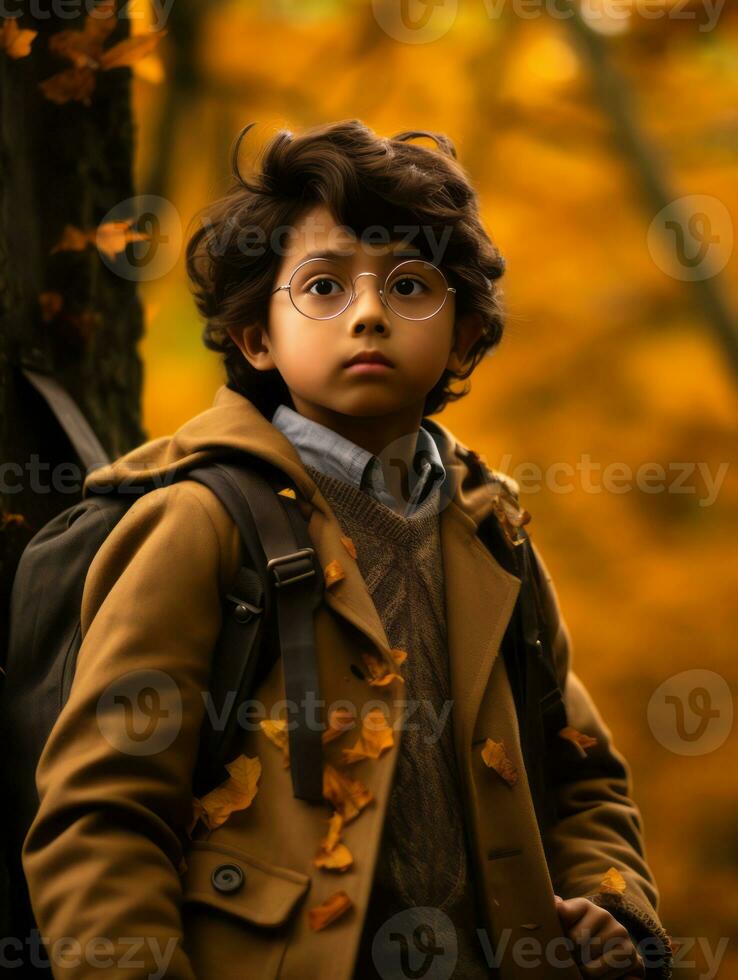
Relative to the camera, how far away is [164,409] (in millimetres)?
5793

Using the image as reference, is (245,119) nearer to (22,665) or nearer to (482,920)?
(22,665)

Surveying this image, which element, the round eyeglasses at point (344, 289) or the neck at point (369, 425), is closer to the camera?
the round eyeglasses at point (344, 289)

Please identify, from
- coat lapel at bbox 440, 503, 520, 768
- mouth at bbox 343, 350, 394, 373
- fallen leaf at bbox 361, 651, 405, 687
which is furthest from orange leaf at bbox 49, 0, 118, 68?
fallen leaf at bbox 361, 651, 405, 687

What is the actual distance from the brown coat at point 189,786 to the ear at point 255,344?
110 mm

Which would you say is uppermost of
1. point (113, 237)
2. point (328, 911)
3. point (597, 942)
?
point (113, 237)

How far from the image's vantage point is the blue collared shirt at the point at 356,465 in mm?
2412

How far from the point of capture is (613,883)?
98.8 inches

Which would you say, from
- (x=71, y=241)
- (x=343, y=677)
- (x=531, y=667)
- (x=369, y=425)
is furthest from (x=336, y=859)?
(x=71, y=241)

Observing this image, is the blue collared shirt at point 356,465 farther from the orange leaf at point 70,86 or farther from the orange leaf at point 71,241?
the orange leaf at point 70,86

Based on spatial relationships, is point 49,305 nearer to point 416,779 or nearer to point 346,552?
point 346,552

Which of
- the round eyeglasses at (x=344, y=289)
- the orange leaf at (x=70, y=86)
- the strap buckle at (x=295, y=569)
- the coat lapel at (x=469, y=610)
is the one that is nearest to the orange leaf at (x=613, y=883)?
the coat lapel at (x=469, y=610)

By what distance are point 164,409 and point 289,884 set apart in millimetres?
4000

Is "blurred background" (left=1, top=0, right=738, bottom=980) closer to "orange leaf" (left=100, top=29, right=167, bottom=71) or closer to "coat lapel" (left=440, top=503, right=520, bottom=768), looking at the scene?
"orange leaf" (left=100, top=29, right=167, bottom=71)

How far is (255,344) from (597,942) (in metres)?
1.43
